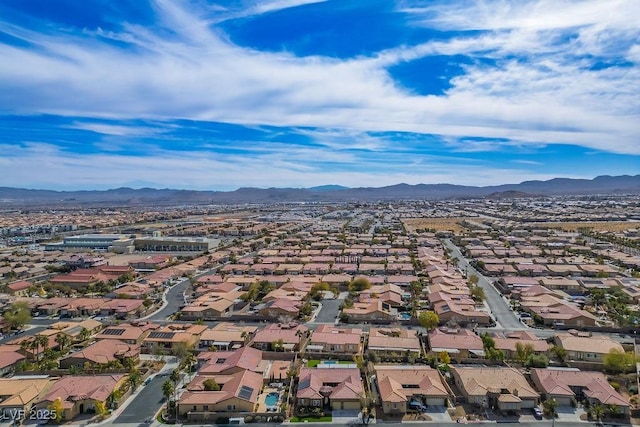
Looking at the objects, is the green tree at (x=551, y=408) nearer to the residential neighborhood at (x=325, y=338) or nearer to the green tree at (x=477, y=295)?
the residential neighborhood at (x=325, y=338)

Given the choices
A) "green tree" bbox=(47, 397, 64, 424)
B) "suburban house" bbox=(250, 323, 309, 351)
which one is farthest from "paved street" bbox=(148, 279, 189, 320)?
"green tree" bbox=(47, 397, 64, 424)

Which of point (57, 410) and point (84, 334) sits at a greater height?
point (84, 334)

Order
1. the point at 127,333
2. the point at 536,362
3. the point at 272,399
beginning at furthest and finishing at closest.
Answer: the point at 127,333, the point at 536,362, the point at 272,399

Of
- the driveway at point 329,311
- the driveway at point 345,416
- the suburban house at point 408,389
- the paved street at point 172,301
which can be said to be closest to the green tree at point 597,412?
the suburban house at point 408,389

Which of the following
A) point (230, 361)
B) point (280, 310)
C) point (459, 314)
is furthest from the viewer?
point (280, 310)

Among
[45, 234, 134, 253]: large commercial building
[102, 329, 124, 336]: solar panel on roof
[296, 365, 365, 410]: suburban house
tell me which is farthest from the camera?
[45, 234, 134, 253]: large commercial building

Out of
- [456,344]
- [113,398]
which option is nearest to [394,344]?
[456,344]

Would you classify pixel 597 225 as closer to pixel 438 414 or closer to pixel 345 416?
pixel 438 414

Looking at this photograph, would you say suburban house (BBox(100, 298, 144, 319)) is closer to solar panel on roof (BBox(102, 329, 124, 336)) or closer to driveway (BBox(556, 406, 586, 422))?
solar panel on roof (BBox(102, 329, 124, 336))
